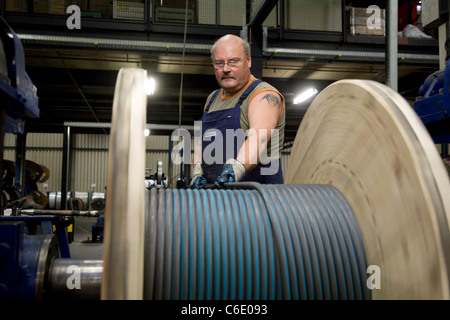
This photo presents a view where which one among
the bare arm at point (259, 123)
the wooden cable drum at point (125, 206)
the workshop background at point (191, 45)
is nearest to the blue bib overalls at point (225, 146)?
the bare arm at point (259, 123)

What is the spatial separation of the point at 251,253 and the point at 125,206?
0.50 meters

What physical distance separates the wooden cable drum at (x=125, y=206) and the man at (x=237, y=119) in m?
1.22

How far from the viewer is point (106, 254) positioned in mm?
777

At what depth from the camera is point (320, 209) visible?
125 centimetres

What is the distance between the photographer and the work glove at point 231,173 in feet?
5.56

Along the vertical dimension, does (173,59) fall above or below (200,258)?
above

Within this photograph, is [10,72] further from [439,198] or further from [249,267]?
[439,198]

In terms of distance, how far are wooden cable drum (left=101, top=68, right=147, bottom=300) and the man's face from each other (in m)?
1.43

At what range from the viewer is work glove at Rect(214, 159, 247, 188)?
66.7 inches

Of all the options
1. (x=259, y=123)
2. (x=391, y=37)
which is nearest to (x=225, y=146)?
(x=259, y=123)

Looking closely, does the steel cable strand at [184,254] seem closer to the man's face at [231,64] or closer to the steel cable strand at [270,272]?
the steel cable strand at [270,272]

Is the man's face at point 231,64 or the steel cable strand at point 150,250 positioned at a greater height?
the man's face at point 231,64

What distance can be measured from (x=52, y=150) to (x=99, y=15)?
40.8ft

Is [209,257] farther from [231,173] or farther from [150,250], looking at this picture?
[231,173]
